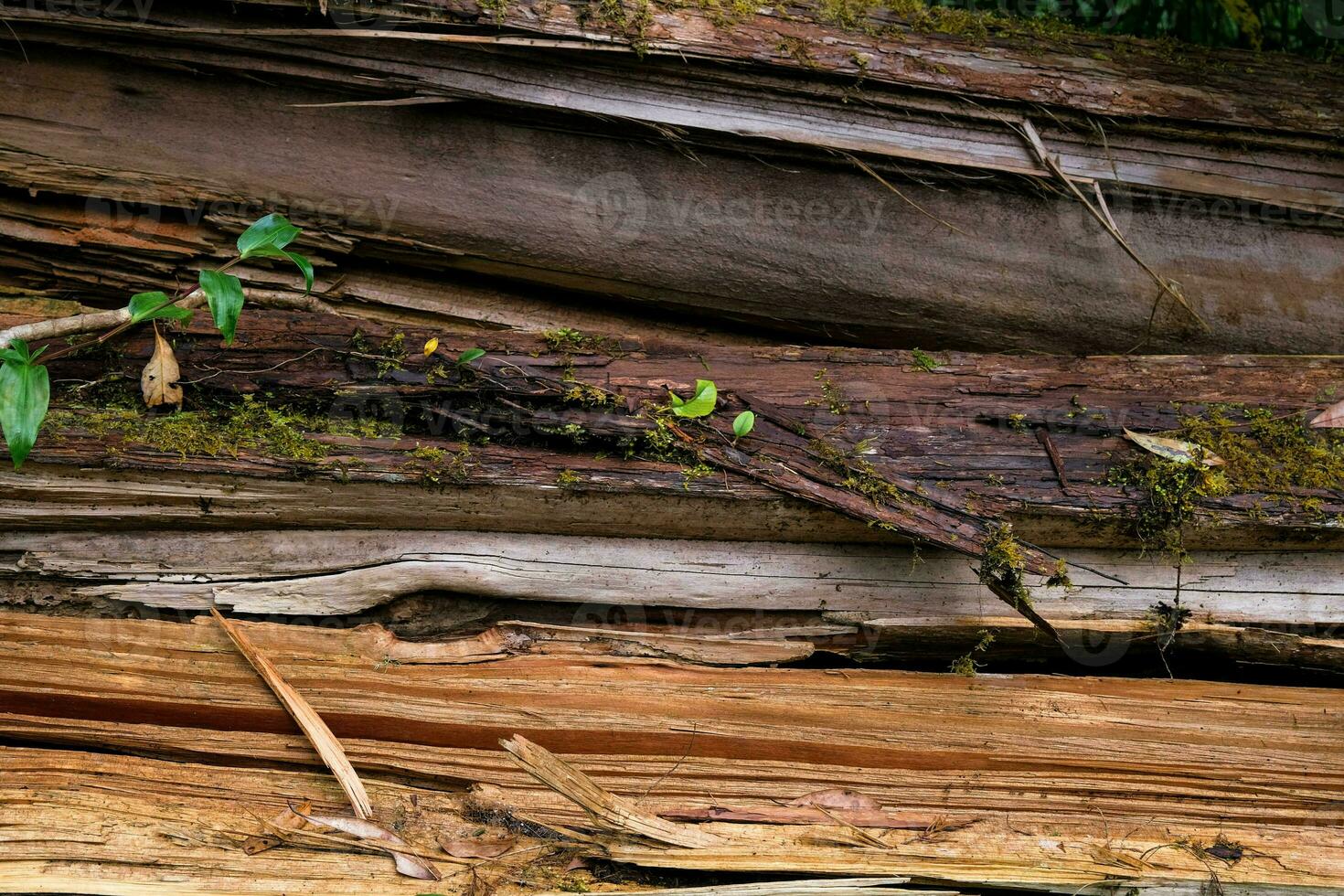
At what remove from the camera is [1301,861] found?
2283mm

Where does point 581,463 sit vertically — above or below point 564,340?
below

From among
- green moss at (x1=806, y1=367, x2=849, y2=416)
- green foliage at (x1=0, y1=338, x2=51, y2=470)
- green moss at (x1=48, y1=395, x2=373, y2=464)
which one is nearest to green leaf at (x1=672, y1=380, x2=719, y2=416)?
green moss at (x1=806, y1=367, x2=849, y2=416)

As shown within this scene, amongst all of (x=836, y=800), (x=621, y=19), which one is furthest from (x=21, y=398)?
(x=836, y=800)

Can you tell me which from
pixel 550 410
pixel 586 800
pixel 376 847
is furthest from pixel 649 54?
pixel 376 847

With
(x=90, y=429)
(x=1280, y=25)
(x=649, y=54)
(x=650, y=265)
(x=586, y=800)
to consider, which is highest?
(x=1280, y=25)

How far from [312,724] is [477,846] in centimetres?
53

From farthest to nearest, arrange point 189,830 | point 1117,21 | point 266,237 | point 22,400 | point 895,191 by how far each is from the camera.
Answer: point 1117,21
point 895,191
point 266,237
point 189,830
point 22,400

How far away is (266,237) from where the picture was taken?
2.21 meters

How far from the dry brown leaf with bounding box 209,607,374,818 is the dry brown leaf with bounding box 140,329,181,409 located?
0.63 meters

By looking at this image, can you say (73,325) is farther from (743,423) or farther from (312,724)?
(743,423)

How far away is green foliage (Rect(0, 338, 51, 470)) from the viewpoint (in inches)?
77.2

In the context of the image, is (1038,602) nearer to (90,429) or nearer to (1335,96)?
(1335,96)

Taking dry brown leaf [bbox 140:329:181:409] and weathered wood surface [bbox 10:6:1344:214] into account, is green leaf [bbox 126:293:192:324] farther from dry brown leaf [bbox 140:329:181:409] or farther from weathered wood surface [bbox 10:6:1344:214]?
weathered wood surface [bbox 10:6:1344:214]

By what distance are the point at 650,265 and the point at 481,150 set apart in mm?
651
